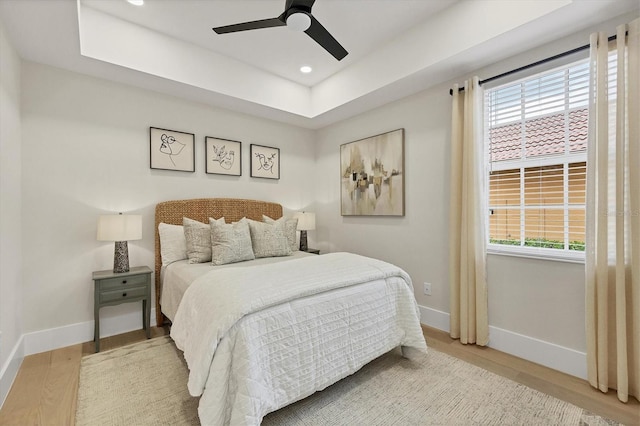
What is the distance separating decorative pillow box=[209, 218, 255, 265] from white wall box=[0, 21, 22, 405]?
55.6 inches

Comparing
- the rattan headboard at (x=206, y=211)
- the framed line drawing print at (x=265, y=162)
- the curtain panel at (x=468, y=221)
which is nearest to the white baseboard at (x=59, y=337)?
the rattan headboard at (x=206, y=211)

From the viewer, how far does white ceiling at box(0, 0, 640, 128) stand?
2.05m

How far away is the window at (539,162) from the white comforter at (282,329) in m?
1.16

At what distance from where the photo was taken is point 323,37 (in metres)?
2.02

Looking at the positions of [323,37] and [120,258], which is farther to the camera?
[120,258]

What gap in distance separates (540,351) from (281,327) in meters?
2.13

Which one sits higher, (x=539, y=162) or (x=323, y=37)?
(x=323, y=37)

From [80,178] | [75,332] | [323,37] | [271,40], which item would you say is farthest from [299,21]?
[75,332]

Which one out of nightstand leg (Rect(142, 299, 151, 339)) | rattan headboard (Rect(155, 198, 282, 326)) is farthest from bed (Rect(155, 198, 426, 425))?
rattan headboard (Rect(155, 198, 282, 326))

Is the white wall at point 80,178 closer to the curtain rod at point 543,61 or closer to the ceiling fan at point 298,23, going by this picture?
the ceiling fan at point 298,23

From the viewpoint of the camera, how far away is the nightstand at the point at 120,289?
8.16 ft

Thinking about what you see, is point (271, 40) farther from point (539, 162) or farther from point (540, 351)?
point (540, 351)

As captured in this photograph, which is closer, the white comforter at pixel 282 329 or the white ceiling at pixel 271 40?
the white comforter at pixel 282 329

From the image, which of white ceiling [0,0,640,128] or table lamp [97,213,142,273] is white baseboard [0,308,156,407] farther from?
white ceiling [0,0,640,128]
